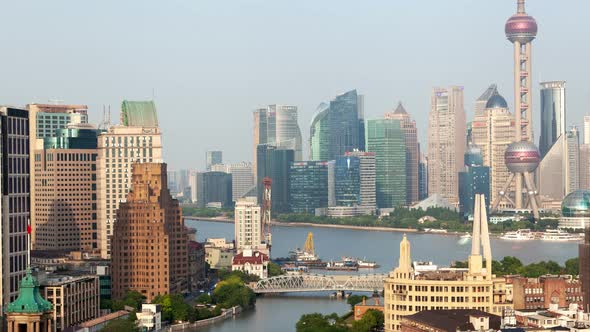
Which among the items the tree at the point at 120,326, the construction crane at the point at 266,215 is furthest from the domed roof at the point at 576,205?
the tree at the point at 120,326

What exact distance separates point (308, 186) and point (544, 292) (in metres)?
136

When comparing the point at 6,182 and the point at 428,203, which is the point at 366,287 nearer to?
the point at 6,182

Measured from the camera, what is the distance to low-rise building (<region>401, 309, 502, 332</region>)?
137 feet

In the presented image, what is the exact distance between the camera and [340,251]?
4599 inches

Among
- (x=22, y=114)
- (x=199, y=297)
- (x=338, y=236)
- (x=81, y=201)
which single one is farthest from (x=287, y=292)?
(x=338, y=236)

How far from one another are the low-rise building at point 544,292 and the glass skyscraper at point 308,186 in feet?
432

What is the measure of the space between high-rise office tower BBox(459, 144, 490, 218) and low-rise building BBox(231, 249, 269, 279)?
7630cm

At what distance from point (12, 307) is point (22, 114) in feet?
96.7

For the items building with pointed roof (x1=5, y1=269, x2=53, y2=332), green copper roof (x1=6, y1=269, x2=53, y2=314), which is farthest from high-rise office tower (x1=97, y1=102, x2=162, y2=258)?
building with pointed roof (x1=5, y1=269, x2=53, y2=332)

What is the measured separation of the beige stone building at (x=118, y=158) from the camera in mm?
86938

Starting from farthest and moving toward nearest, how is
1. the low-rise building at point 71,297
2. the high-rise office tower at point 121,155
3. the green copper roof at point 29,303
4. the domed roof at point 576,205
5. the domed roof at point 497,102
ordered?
the domed roof at point 497,102
the domed roof at point 576,205
the high-rise office tower at point 121,155
the low-rise building at point 71,297
the green copper roof at point 29,303

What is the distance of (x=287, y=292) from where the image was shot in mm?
79375

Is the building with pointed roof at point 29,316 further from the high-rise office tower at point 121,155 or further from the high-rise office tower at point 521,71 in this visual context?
the high-rise office tower at point 521,71

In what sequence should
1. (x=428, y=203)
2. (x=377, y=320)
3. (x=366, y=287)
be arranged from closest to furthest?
(x=377, y=320) → (x=366, y=287) → (x=428, y=203)
